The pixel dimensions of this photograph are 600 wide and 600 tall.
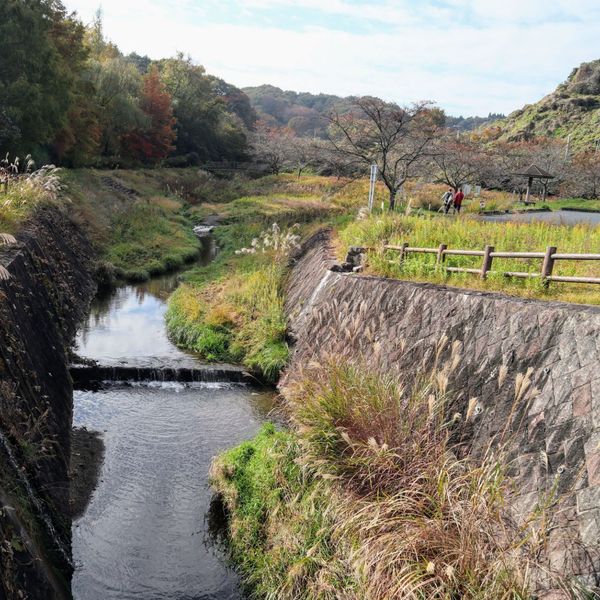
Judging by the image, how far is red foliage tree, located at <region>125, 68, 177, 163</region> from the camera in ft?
148

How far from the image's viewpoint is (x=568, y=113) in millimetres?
68375

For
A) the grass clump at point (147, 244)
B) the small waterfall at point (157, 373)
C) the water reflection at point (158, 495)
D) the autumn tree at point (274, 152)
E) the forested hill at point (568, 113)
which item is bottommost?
the water reflection at point (158, 495)

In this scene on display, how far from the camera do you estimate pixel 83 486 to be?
7.95m

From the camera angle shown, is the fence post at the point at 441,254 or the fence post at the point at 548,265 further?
the fence post at the point at 441,254

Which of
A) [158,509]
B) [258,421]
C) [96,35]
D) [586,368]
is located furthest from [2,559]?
[96,35]

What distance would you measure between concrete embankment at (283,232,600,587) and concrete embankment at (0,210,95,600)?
3.82 metres

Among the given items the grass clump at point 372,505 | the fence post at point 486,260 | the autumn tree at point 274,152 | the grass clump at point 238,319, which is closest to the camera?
the grass clump at point 372,505

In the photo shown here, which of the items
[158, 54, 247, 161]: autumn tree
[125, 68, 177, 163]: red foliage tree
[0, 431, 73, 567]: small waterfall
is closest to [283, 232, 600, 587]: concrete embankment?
[0, 431, 73, 567]: small waterfall

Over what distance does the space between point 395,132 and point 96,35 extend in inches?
1634

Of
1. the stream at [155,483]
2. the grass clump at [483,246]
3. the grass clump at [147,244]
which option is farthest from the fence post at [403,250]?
the grass clump at [147,244]

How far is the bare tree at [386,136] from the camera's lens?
67.1 ft

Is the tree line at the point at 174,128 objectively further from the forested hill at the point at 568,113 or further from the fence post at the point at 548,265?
the fence post at the point at 548,265

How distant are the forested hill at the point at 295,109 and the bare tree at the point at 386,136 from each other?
74596 millimetres

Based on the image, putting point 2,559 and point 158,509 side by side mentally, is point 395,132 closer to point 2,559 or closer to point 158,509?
point 158,509
